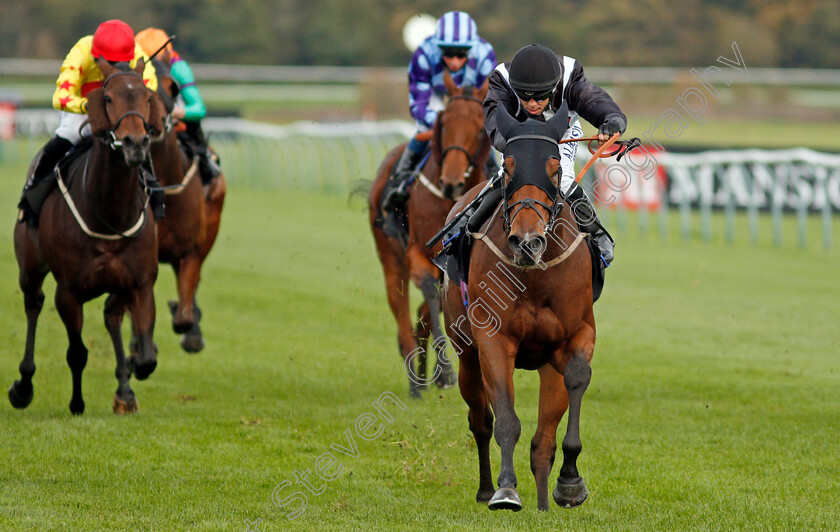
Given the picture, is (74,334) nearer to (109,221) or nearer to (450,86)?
(109,221)

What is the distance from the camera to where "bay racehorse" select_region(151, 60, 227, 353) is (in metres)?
8.18

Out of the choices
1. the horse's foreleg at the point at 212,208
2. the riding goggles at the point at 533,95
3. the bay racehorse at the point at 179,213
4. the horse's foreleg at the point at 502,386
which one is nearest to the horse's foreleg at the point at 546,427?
the horse's foreleg at the point at 502,386

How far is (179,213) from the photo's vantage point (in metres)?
8.43

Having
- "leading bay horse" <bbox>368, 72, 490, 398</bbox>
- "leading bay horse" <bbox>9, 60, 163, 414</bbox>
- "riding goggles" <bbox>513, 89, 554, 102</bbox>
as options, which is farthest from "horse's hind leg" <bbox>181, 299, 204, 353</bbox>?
"riding goggles" <bbox>513, 89, 554, 102</bbox>

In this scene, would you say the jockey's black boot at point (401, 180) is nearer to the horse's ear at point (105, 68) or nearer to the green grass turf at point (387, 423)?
the green grass turf at point (387, 423)

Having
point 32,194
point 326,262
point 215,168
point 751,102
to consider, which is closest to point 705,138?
point 751,102

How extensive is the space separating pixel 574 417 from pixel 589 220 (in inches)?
34.9

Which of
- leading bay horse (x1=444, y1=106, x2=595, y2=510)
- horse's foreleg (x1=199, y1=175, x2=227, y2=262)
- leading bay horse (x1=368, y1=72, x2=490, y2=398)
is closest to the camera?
leading bay horse (x1=444, y1=106, x2=595, y2=510)

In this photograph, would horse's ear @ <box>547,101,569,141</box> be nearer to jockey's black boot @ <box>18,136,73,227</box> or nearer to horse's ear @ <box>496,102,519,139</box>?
horse's ear @ <box>496,102,519,139</box>

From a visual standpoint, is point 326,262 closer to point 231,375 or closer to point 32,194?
point 231,375

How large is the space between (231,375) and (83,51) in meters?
2.79

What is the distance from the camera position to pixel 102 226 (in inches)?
267

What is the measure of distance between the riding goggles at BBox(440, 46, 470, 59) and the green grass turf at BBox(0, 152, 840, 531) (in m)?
2.36

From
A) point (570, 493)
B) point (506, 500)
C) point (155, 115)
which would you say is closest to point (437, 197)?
point (155, 115)
